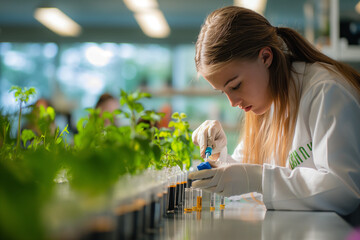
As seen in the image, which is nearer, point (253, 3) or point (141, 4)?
point (253, 3)

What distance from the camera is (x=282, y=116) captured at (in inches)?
63.4

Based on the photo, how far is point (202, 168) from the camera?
1.39 meters

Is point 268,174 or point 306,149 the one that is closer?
point 268,174

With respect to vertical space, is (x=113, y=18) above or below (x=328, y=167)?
above

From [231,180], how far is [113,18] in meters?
5.89

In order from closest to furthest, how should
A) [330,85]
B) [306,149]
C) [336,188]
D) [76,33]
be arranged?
[336,188] < [330,85] < [306,149] < [76,33]

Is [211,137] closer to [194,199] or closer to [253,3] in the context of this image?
[194,199]

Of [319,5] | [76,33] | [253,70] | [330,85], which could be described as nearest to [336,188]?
[330,85]

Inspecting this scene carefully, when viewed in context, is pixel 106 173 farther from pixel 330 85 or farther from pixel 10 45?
pixel 10 45

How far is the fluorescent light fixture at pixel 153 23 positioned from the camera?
19.9 ft

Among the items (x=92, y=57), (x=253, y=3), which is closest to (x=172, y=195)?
(x=253, y=3)

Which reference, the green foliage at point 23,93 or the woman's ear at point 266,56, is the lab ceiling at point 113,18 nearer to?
the woman's ear at point 266,56

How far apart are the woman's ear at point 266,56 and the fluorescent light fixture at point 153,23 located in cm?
451

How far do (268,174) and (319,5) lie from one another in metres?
3.67
